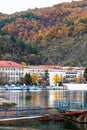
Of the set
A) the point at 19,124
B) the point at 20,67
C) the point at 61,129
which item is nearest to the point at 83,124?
the point at 61,129

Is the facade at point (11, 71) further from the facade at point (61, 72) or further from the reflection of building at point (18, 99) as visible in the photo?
the reflection of building at point (18, 99)

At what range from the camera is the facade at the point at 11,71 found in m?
171

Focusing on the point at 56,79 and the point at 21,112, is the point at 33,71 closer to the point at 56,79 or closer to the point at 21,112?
the point at 56,79

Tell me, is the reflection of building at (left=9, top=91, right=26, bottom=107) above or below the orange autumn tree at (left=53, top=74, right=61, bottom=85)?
below

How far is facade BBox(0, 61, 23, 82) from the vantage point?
17120 centimetres

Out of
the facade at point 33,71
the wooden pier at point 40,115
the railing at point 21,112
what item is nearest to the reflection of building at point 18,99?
the railing at point 21,112

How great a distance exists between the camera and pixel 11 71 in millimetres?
173125

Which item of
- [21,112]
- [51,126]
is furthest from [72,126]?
[21,112]

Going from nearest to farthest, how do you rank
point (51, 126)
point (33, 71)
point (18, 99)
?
point (51, 126)
point (18, 99)
point (33, 71)

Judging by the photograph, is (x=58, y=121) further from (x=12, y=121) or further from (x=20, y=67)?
(x=20, y=67)

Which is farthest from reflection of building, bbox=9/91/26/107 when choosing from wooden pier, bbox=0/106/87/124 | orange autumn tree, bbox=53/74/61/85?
orange autumn tree, bbox=53/74/61/85

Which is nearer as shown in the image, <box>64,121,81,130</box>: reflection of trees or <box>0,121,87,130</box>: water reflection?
<box>0,121,87,130</box>: water reflection

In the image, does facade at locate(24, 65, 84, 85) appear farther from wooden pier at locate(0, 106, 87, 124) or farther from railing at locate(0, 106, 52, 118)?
wooden pier at locate(0, 106, 87, 124)

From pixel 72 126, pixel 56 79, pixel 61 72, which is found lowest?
pixel 72 126
